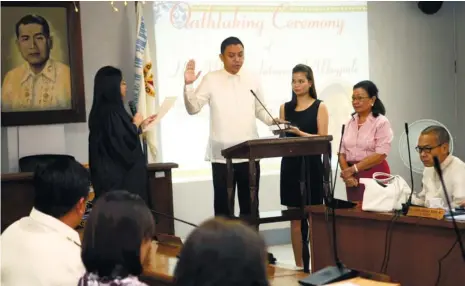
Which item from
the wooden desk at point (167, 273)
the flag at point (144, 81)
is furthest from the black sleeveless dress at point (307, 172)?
the flag at point (144, 81)

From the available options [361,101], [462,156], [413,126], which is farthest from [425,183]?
[462,156]

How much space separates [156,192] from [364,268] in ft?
7.91

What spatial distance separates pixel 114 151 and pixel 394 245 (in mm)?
1888

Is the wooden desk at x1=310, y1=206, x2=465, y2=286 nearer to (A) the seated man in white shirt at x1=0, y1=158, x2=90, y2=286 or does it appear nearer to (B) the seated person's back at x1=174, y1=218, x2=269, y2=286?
(A) the seated man in white shirt at x1=0, y1=158, x2=90, y2=286

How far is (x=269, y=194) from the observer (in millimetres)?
6059

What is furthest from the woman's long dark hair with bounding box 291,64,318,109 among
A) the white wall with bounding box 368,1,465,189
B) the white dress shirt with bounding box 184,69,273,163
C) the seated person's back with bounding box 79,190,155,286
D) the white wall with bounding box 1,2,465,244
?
the seated person's back with bounding box 79,190,155,286

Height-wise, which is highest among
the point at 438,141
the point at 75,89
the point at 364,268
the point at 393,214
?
the point at 75,89

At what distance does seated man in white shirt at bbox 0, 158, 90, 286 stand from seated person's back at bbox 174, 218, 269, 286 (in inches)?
33.4

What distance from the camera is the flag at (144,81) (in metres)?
5.45

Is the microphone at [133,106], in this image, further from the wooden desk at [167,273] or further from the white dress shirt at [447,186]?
the white dress shirt at [447,186]

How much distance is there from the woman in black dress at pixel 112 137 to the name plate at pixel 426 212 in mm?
1811

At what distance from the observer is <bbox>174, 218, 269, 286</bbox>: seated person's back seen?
4.04 ft

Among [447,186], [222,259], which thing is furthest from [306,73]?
[222,259]

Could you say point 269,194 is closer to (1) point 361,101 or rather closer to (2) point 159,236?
(1) point 361,101
